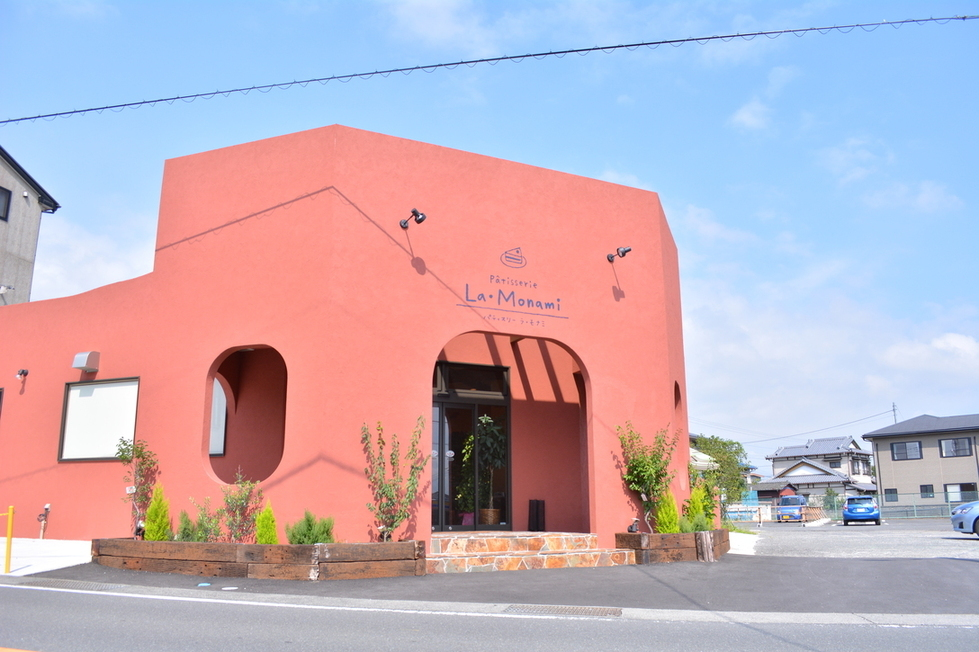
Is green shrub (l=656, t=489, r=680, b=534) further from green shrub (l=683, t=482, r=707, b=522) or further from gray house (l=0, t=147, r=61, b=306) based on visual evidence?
gray house (l=0, t=147, r=61, b=306)

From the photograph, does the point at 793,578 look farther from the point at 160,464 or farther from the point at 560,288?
the point at 160,464

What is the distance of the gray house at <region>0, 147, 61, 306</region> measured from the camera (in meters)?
22.4

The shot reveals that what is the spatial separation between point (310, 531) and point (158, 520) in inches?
107

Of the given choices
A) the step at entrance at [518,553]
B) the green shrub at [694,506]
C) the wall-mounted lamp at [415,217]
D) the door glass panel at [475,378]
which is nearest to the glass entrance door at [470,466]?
the door glass panel at [475,378]

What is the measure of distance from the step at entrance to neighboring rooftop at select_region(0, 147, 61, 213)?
63.8 feet

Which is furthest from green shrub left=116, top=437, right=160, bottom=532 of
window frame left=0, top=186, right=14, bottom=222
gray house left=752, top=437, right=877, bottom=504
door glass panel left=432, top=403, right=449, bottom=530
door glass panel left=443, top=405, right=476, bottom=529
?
gray house left=752, top=437, right=877, bottom=504

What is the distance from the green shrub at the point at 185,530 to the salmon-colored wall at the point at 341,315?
1.59 feet

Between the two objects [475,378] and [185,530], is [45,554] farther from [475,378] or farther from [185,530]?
[475,378]

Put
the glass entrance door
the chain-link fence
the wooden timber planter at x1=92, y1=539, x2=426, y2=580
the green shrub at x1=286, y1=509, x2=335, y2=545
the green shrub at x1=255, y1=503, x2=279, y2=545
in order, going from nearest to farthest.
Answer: the wooden timber planter at x1=92, y1=539, x2=426, y2=580 < the green shrub at x1=286, y1=509, x2=335, y2=545 < the green shrub at x1=255, y1=503, x2=279, y2=545 < the glass entrance door < the chain-link fence

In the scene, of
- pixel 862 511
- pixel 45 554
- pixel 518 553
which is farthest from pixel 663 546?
pixel 862 511

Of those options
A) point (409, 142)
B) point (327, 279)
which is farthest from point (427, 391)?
point (409, 142)

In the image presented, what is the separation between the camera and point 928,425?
4756 cm

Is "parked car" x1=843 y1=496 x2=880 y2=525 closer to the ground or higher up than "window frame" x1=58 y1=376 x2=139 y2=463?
closer to the ground

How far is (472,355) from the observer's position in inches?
588
